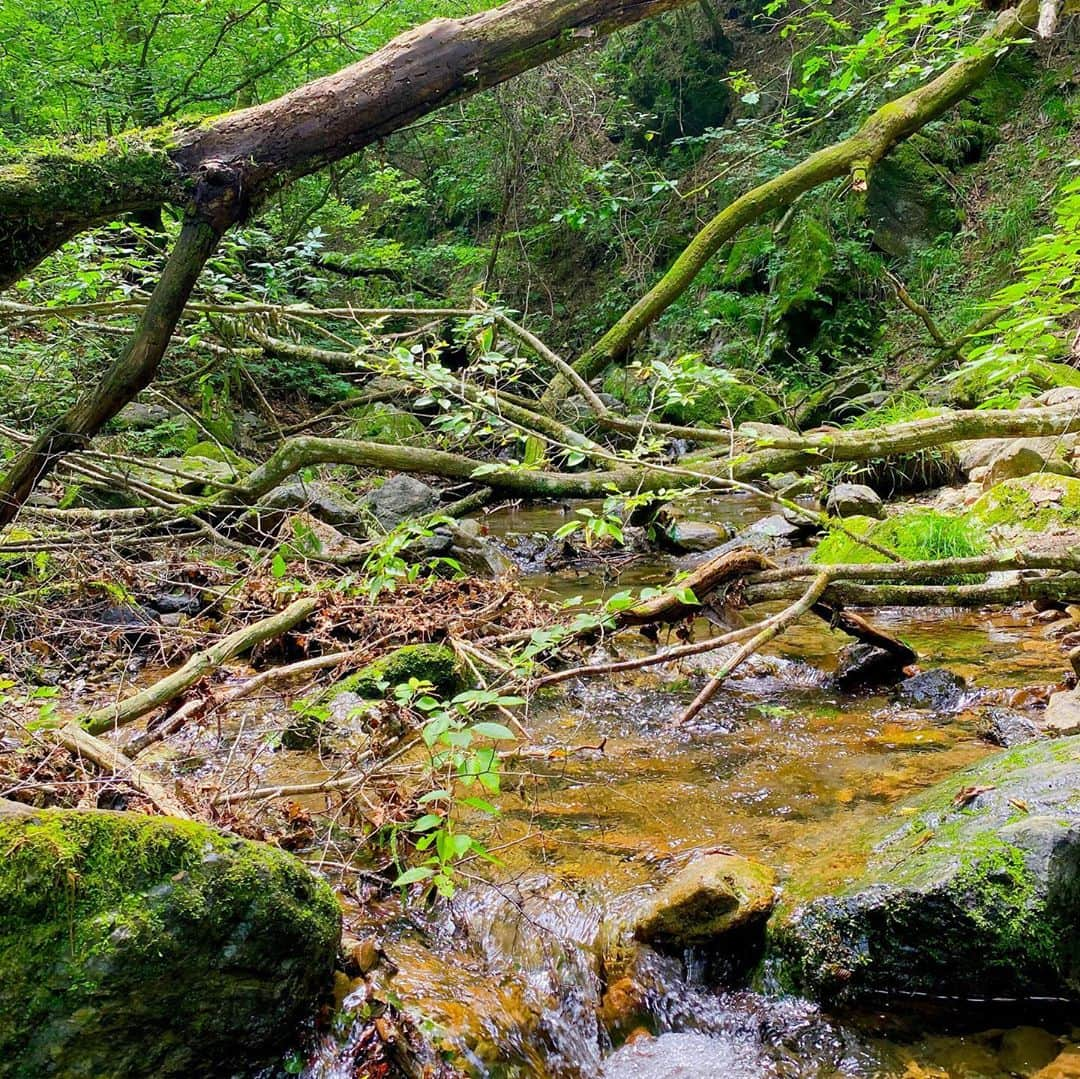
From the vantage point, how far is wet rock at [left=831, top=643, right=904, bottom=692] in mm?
4391

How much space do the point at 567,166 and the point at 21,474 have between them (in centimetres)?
969

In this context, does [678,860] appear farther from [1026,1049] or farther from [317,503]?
[317,503]

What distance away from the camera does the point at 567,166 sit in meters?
10.9

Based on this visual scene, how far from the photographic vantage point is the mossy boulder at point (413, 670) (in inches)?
152

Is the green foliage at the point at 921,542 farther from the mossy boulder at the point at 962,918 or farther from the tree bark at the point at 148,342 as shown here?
the tree bark at the point at 148,342

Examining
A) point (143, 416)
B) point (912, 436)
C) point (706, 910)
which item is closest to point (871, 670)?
point (912, 436)

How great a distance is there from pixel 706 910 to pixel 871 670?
243cm

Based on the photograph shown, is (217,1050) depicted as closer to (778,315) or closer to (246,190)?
(246,190)

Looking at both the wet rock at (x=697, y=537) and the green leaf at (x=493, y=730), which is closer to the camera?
the green leaf at (x=493, y=730)

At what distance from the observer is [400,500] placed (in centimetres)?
826

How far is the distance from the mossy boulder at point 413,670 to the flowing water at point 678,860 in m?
0.50

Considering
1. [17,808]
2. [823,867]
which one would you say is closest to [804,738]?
[823,867]

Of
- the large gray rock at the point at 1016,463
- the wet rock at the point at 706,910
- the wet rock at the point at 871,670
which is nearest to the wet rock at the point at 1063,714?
the wet rock at the point at 871,670

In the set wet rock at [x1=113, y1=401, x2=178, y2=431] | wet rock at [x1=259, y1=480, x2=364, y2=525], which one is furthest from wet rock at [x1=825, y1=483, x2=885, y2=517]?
wet rock at [x1=113, y1=401, x2=178, y2=431]
